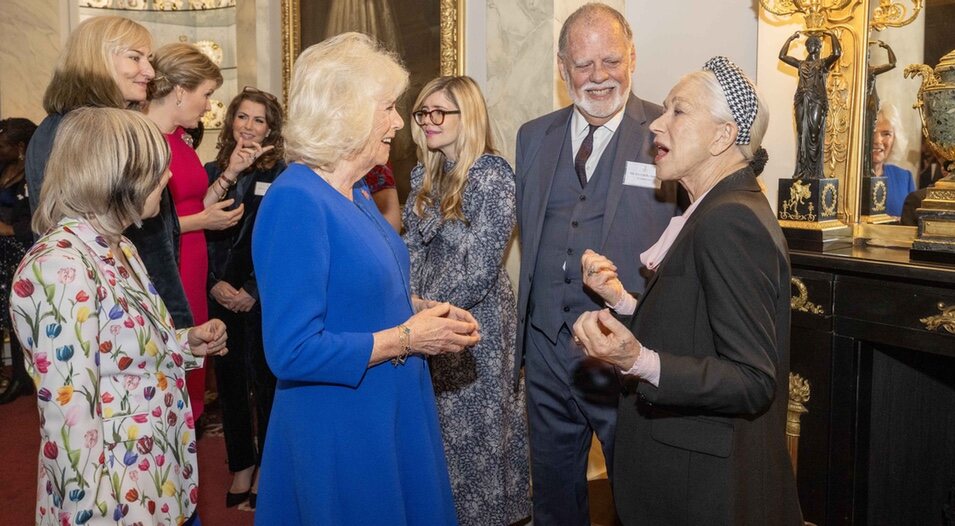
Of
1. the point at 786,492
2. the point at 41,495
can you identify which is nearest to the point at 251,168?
the point at 41,495

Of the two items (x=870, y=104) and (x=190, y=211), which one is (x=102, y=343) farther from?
(x=870, y=104)

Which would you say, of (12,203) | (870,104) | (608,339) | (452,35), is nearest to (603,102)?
(870,104)

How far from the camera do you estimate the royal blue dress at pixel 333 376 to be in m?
1.89

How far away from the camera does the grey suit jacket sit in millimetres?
2865

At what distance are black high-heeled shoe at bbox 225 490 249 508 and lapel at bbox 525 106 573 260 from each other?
6.87 ft

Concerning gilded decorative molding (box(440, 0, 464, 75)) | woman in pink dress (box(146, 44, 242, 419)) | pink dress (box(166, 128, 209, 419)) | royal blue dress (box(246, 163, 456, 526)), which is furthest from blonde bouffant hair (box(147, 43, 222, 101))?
royal blue dress (box(246, 163, 456, 526))

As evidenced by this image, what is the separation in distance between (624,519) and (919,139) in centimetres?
207

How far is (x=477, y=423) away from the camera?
3252 millimetres

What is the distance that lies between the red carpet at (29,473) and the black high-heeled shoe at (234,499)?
0.10ft

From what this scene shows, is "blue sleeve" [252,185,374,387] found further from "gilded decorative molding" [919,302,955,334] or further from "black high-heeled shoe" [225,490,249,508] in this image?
"black high-heeled shoe" [225,490,249,508]

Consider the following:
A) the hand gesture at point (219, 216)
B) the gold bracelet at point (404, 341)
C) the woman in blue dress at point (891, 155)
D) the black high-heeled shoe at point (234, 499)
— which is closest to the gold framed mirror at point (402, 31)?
the hand gesture at point (219, 216)

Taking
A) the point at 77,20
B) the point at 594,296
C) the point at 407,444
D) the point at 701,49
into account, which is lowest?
the point at 407,444

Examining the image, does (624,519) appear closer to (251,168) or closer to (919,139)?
(919,139)

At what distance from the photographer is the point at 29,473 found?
4.41 meters
